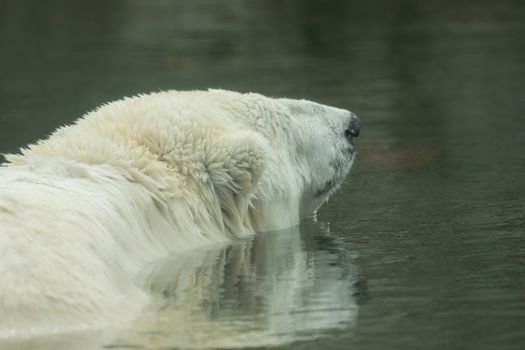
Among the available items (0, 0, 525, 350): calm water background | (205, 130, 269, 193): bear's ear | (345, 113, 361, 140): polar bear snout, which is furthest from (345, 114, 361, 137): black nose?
(205, 130, 269, 193): bear's ear

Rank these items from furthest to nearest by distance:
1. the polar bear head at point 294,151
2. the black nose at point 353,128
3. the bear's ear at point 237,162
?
the black nose at point 353,128 < the polar bear head at point 294,151 < the bear's ear at point 237,162

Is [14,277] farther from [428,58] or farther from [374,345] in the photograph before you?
[428,58]

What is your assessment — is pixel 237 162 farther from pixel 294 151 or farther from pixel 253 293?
pixel 253 293

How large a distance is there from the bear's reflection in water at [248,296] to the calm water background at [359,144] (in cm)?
1

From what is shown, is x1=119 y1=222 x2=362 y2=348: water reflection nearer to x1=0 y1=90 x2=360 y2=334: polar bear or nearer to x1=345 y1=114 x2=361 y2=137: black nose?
x1=0 y1=90 x2=360 y2=334: polar bear

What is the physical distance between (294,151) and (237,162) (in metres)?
0.82

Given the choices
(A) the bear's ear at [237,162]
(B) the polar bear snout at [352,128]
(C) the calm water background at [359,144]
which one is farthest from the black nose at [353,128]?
(A) the bear's ear at [237,162]

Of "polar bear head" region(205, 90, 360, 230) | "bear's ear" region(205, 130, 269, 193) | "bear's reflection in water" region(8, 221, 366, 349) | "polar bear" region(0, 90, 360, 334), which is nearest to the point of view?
"bear's reflection in water" region(8, 221, 366, 349)

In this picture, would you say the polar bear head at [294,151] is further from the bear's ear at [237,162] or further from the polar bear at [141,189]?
the bear's ear at [237,162]

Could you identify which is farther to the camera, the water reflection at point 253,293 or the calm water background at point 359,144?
the calm water background at point 359,144

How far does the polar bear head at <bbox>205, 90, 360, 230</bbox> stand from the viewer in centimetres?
710

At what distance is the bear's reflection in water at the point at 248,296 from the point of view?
4.98 meters

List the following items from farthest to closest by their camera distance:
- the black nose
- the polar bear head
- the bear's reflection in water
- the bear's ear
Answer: the black nose < the polar bear head < the bear's ear < the bear's reflection in water

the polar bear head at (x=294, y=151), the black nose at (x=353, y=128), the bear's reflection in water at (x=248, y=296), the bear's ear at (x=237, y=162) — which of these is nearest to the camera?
the bear's reflection in water at (x=248, y=296)
